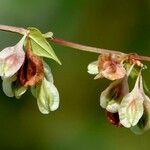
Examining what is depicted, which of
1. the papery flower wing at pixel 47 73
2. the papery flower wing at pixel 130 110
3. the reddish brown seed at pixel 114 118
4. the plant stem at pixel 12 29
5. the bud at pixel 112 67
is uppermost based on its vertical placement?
the plant stem at pixel 12 29

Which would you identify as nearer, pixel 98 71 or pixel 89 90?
pixel 98 71

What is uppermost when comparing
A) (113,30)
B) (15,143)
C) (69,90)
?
(113,30)

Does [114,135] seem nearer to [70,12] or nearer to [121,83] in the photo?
[70,12]

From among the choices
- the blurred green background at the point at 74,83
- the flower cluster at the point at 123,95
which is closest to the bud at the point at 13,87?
the flower cluster at the point at 123,95

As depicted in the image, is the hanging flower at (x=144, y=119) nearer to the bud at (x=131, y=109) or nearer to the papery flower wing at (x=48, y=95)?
the bud at (x=131, y=109)

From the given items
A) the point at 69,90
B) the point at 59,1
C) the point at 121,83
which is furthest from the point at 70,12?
the point at 121,83

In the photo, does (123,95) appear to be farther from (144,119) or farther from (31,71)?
(31,71)

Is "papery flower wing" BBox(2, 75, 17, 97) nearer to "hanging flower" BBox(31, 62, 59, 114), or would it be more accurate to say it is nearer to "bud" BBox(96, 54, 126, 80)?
"hanging flower" BBox(31, 62, 59, 114)
